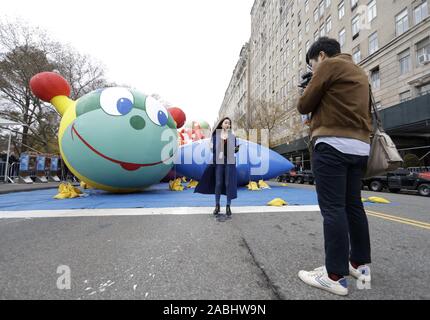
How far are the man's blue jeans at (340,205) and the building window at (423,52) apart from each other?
20.0 m

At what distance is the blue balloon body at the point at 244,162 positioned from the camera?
8.59 m

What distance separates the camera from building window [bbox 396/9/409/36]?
1700cm

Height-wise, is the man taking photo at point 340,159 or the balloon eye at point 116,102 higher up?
the balloon eye at point 116,102

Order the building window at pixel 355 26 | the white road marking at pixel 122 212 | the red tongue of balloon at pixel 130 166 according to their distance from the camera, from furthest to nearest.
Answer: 1. the building window at pixel 355 26
2. the red tongue of balloon at pixel 130 166
3. the white road marking at pixel 122 212

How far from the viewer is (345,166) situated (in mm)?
1581

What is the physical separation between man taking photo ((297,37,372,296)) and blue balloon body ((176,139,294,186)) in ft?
22.2

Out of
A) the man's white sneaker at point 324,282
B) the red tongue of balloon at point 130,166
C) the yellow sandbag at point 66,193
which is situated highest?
the red tongue of balloon at point 130,166

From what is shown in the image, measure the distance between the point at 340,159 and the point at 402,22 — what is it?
22.9 meters

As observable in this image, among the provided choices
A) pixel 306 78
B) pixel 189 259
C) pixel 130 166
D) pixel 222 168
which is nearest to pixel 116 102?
pixel 130 166

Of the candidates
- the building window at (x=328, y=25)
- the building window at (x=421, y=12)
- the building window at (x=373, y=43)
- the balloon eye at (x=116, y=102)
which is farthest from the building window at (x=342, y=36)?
the balloon eye at (x=116, y=102)

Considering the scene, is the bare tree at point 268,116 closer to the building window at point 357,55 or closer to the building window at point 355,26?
the building window at point 357,55

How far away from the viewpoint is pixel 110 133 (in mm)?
5594

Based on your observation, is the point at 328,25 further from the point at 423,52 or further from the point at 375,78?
the point at 423,52
